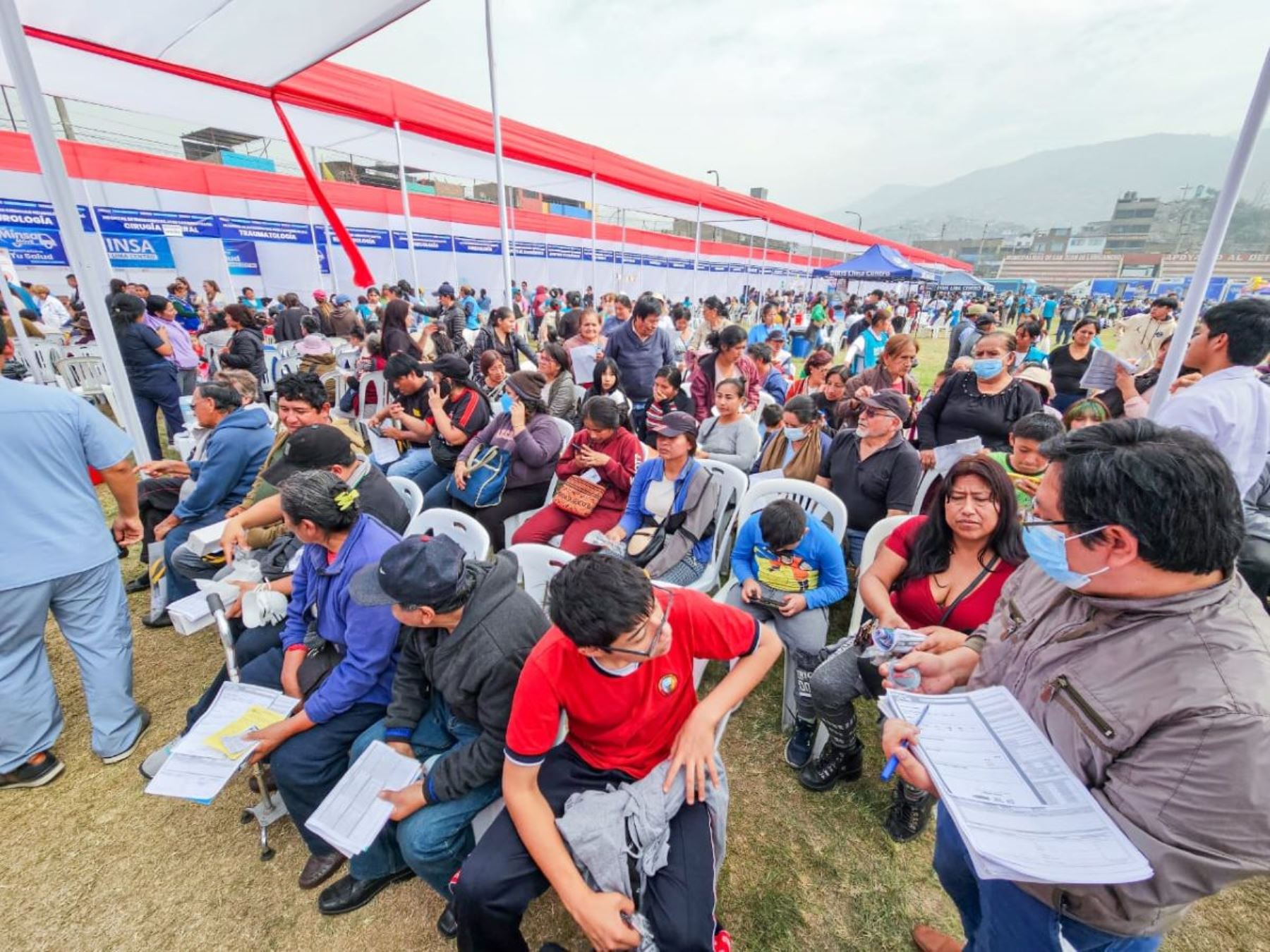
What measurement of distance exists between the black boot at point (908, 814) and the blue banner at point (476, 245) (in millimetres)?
20255

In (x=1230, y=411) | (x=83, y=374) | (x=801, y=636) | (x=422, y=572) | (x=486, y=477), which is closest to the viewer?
(x=422, y=572)

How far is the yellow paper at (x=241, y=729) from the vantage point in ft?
6.15

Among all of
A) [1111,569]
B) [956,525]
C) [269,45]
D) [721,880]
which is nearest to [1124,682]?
[1111,569]

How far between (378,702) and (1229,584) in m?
2.53

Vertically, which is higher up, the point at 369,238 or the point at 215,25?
the point at 369,238

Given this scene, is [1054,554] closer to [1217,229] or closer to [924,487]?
[1217,229]

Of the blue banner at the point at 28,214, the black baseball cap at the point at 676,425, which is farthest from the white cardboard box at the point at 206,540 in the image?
the blue banner at the point at 28,214

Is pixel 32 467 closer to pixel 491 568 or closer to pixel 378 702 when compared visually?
pixel 378 702

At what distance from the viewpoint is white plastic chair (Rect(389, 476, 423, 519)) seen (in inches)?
124

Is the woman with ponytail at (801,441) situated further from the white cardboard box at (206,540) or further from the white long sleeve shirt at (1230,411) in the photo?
the white cardboard box at (206,540)

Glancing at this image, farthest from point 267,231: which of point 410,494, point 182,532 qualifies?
point 410,494

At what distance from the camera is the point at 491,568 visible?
1.88m

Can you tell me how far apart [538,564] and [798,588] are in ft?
4.30

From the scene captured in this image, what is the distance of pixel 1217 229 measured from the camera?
2262 millimetres
